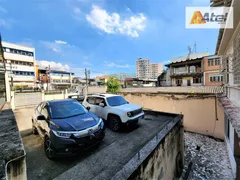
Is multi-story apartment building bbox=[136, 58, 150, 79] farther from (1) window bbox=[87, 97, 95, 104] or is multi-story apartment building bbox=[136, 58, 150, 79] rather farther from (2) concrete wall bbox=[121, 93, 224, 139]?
(1) window bbox=[87, 97, 95, 104]

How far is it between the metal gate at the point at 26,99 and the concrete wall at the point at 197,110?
13.7 meters

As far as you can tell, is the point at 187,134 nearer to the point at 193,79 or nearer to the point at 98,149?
the point at 98,149

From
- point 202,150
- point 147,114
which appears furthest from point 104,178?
point 202,150

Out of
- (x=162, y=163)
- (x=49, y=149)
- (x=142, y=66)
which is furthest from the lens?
(x=142, y=66)

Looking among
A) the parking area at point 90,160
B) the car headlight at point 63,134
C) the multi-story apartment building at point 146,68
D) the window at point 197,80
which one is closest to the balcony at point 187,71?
the window at point 197,80

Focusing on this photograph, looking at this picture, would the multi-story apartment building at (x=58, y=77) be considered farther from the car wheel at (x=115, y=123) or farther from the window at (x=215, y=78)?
the window at (x=215, y=78)

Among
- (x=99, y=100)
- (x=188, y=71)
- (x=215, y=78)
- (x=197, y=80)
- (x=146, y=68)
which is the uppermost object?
(x=146, y=68)

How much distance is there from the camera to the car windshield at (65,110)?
12.6ft

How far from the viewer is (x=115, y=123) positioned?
520 cm

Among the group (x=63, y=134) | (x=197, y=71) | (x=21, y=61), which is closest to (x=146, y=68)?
(x=197, y=71)

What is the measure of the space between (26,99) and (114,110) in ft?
43.9

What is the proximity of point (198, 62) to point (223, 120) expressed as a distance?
18.7 m

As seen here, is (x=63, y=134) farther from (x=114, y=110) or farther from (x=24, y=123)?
(x=24, y=123)

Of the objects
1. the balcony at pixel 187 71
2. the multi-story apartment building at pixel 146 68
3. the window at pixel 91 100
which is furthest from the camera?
the multi-story apartment building at pixel 146 68
